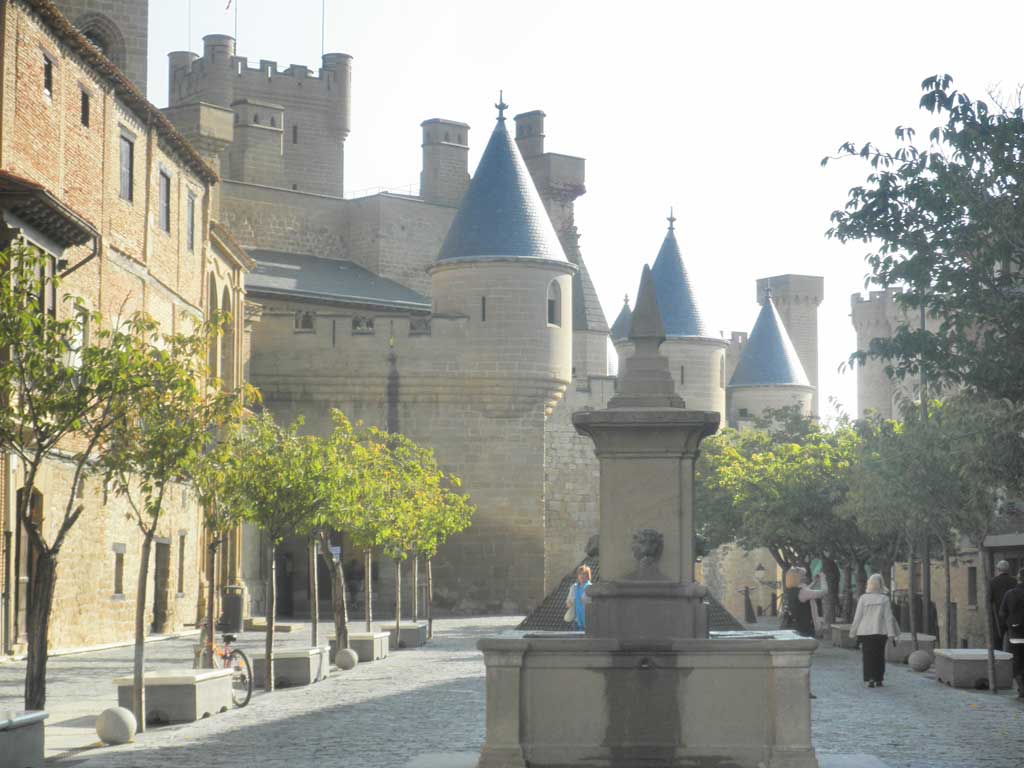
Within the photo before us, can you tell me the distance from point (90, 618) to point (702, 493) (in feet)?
65.4

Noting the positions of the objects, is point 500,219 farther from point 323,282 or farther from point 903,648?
point 903,648

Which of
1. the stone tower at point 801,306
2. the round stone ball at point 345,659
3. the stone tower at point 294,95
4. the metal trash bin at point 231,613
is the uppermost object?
the stone tower at point 294,95

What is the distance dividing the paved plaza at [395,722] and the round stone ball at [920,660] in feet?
1.54

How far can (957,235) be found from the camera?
671 inches

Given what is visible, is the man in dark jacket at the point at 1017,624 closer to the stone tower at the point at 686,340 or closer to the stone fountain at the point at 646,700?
the stone fountain at the point at 646,700

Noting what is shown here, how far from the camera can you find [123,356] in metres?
14.1

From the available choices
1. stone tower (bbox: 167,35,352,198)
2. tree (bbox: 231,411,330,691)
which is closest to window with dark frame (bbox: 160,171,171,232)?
tree (bbox: 231,411,330,691)

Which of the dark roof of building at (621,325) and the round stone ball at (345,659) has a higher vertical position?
the dark roof of building at (621,325)

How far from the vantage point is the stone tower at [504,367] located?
1767 inches

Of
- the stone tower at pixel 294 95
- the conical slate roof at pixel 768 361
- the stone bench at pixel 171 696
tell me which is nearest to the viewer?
the stone bench at pixel 171 696

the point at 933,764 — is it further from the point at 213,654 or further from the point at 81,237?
the point at 81,237

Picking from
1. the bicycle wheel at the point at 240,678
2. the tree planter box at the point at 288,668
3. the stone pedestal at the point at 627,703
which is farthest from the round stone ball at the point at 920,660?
the stone pedestal at the point at 627,703

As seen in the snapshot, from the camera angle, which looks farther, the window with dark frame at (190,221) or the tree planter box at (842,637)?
the window with dark frame at (190,221)

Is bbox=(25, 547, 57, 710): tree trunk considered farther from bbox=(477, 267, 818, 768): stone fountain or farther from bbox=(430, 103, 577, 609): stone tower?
bbox=(430, 103, 577, 609): stone tower
